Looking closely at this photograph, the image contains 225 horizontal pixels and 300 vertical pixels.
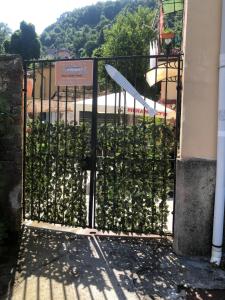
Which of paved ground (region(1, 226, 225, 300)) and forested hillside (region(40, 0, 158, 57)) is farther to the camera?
forested hillside (region(40, 0, 158, 57))

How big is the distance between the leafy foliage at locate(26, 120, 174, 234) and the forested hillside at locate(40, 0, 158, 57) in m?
62.0

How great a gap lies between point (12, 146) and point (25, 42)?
56.5 meters

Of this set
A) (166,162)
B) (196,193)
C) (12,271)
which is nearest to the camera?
(12,271)

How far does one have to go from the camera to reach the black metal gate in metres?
5.28

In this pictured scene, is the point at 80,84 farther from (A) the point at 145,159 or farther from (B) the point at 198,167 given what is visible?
(B) the point at 198,167

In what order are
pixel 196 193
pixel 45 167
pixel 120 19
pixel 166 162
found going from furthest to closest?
pixel 120 19, pixel 45 167, pixel 166 162, pixel 196 193

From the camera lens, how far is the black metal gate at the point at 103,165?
17.3 ft

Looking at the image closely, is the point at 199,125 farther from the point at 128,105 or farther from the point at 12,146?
the point at 128,105

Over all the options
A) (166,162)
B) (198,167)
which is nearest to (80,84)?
(166,162)

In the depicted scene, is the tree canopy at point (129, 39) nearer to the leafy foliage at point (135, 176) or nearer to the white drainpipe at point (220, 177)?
the leafy foliage at point (135, 176)

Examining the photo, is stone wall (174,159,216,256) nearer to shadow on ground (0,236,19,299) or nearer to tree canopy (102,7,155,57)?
shadow on ground (0,236,19,299)

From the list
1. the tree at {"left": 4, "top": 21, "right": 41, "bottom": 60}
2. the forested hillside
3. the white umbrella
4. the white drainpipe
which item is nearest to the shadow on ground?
the white umbrella

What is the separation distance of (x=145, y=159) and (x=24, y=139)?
5.69ft

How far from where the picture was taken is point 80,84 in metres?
5.50
